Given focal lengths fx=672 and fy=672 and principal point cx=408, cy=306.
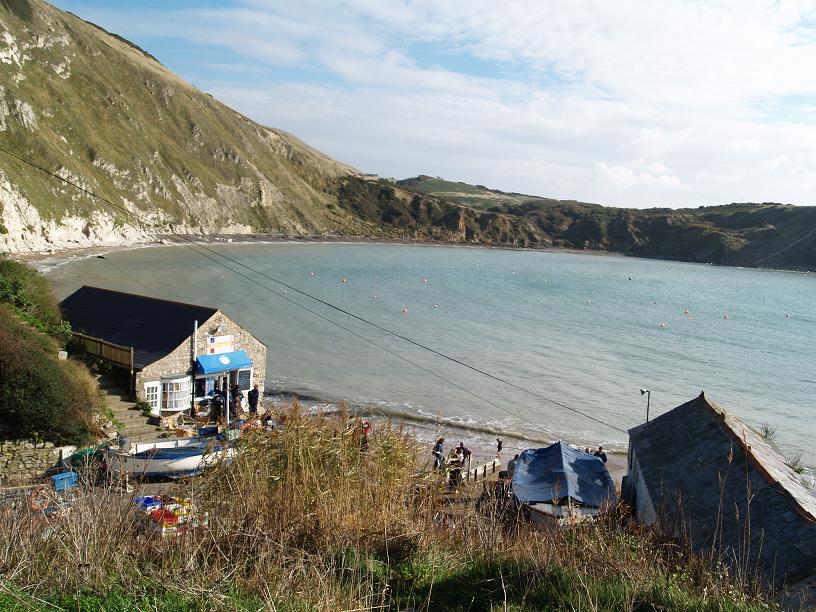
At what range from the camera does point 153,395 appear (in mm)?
18969

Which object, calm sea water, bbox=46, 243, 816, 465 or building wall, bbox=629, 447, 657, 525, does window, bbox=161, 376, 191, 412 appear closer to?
calm sea water, bbox=46, 243, 816, 465

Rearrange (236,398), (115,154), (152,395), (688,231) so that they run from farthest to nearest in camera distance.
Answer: (688,231) → (115,154) → (236,398) → (152,395)

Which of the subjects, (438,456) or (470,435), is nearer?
(438,456)

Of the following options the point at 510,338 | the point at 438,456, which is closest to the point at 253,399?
the point at 438,456

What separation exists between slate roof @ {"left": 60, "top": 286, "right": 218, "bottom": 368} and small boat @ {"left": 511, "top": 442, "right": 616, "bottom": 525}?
34.9 feet

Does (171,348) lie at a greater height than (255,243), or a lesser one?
greater

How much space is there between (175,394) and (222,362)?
170 cm

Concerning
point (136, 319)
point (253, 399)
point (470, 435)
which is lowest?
point (470, 435)

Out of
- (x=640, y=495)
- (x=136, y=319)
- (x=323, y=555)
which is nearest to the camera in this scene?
(x=323, y=555)

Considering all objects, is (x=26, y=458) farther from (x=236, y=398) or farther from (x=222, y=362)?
(x=236, y=398)

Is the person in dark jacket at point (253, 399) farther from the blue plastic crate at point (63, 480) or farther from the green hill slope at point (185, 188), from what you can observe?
the green hill slope at point (185, 188)

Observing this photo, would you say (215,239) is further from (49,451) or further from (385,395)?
(49,451)

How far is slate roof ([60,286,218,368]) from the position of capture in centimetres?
1983

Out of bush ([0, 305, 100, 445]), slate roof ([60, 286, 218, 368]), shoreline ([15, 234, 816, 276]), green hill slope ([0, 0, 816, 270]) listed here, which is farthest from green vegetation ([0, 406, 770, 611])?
green hill slope ([0, 0, 816, 270])
